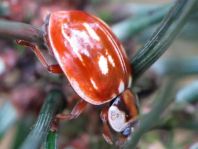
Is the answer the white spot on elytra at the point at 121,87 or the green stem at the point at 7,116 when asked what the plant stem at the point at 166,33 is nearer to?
the white spot on elytra at the point at 121,87

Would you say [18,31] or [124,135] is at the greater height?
[18,31]

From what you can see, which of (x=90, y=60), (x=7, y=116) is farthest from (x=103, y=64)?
(x=7, y=116)

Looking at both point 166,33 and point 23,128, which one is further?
point 23,128

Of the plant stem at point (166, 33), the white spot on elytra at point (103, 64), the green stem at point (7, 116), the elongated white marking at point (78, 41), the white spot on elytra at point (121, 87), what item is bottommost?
the green stem at point (7, 116)

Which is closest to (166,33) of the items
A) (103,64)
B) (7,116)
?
(103,64)

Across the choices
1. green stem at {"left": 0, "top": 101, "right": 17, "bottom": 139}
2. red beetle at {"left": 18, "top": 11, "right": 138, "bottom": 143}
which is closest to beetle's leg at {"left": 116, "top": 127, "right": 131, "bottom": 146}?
red beetle at {"left": 18, "top": 11, "right": 138, "bottom": 143}

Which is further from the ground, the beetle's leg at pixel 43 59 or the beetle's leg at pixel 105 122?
the beetle's leg at pixel 43 59

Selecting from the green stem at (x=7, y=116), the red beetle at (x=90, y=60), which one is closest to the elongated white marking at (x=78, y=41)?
the red beetle at (x=90, y=60)

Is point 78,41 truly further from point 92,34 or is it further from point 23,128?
point 23,128
